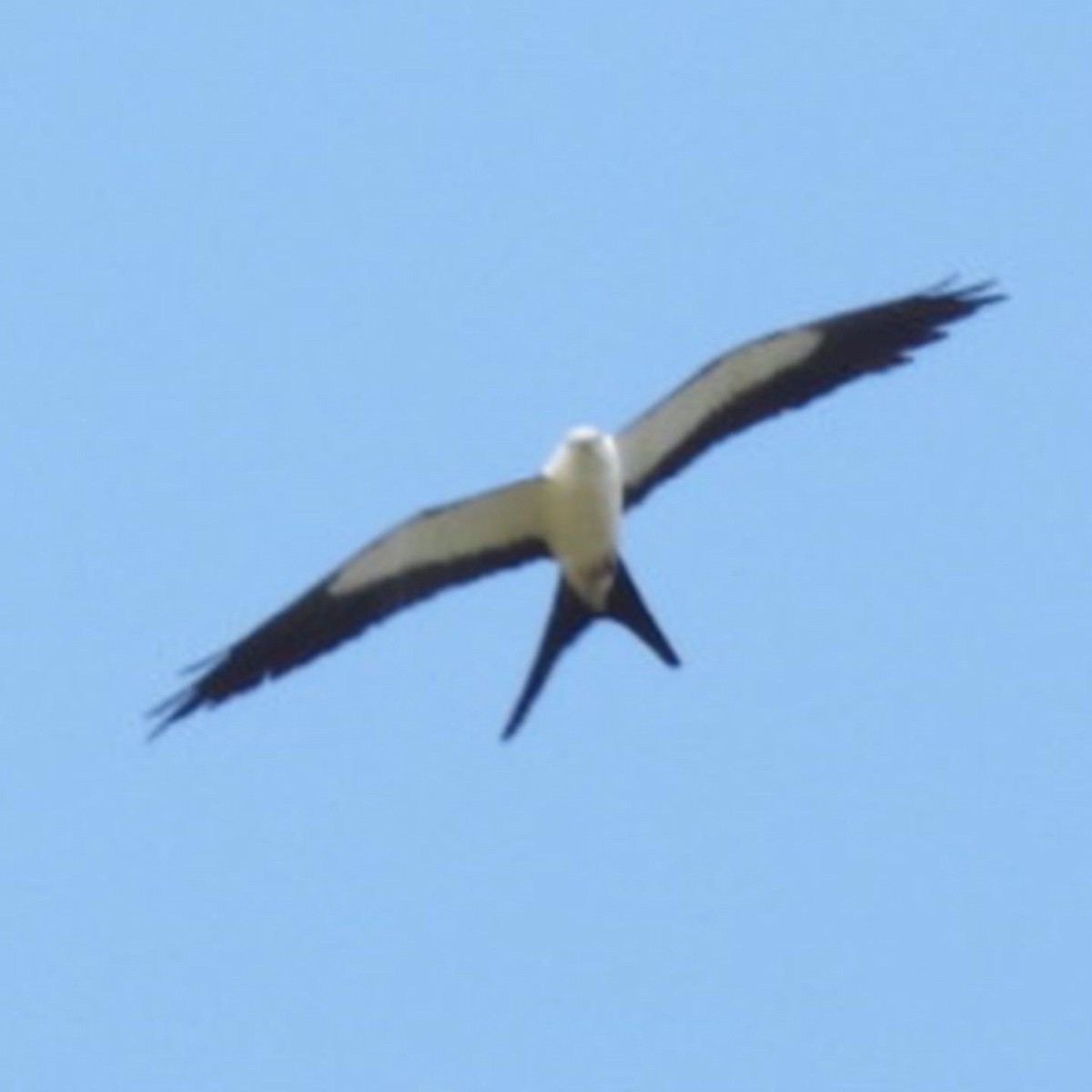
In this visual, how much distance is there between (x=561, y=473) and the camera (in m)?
8.23

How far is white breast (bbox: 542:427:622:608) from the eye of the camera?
8.15 meters

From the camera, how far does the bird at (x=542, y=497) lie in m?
8.49

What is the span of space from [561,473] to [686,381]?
0.65 metres

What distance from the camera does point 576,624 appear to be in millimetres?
8195

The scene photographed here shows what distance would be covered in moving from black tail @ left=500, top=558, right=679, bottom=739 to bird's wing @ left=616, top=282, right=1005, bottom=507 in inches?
20.6

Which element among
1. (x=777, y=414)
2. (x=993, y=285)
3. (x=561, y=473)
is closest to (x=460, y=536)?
(x=561, y=473)

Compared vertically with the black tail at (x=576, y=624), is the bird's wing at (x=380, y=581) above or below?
above

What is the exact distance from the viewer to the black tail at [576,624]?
8016mm

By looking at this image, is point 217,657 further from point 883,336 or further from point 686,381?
point 883,336

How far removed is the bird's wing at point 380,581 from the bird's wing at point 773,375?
0.49 metres

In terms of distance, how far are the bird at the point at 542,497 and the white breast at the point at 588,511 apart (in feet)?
0.48

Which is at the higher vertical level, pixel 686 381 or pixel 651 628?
pixel 686 381

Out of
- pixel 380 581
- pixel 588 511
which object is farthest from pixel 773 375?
pixel 380 581

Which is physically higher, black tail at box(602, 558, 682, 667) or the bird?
the bird
